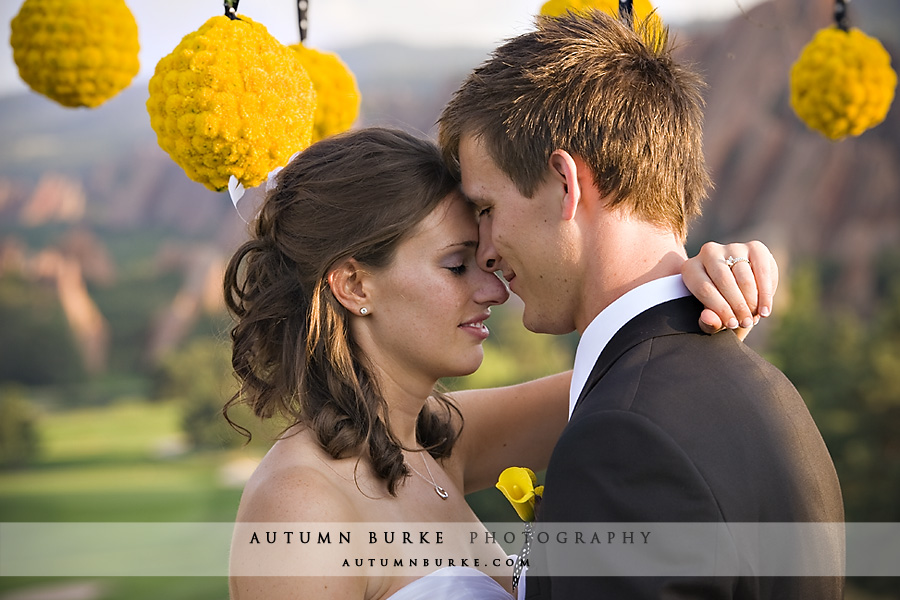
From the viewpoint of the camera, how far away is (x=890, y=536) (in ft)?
21.8

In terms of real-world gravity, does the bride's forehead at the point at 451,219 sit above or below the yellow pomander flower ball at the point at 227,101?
below

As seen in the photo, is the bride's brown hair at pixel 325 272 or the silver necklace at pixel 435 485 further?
the silver necklace at pixel 435 485

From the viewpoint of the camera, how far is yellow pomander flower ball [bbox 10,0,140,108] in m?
1.55

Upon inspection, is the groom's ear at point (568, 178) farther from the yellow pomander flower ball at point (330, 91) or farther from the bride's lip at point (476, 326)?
the yellow pomander flower ball at point (330, 91)

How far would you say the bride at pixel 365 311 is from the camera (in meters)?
1.88

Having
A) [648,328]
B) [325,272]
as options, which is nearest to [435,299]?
[325,272]

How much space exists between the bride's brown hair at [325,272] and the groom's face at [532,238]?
258mm

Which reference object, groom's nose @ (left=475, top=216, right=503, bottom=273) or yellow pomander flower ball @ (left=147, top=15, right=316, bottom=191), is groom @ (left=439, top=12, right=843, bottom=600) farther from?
yellow pomander flower ball @ (left=147, top=15, right=316, bottom=191)

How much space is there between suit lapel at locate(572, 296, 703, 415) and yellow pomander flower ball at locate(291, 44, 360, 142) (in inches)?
35.8

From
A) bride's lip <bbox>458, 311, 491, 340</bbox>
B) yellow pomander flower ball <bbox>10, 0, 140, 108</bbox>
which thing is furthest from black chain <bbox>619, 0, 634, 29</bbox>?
yellow pomander flower ball <bbox>10, 0, 140, 108</bbox>

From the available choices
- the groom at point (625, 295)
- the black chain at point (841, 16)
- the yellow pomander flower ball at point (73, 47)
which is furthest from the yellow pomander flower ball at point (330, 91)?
the black chain at point (841, 16)

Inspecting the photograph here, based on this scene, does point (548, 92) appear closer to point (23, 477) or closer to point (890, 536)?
point (890, 536)

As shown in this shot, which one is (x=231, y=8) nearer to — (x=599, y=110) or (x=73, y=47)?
(x=73, y=47)

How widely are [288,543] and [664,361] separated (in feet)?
2.70
